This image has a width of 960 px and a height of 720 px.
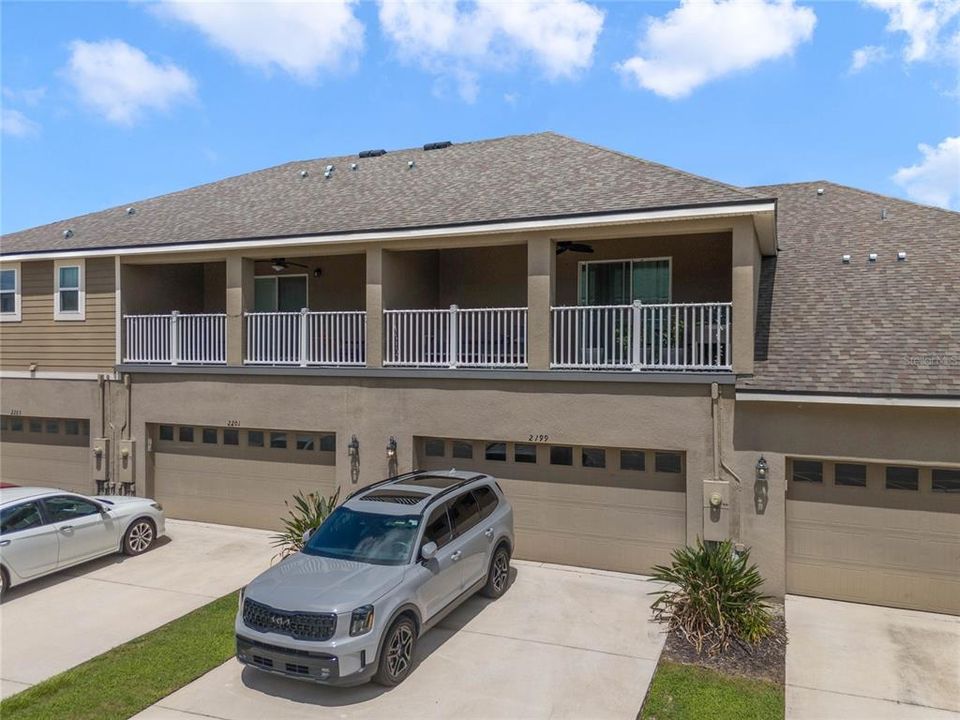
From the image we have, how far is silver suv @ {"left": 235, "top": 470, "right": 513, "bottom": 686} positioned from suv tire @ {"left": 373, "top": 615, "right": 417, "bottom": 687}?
0.01 meters

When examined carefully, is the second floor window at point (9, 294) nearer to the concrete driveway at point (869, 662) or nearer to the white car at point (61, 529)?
the white car at point (61, 529)

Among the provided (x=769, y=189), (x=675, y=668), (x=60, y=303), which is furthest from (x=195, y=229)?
(x=769, y=189)

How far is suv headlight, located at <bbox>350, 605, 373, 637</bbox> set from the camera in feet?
20.8

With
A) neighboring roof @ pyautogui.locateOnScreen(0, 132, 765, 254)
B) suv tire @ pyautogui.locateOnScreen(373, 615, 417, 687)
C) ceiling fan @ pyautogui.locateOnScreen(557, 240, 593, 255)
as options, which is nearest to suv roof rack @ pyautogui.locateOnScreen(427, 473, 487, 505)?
suv tire @ pyautogui.locateOnScreen(373, 615, 417, 687)

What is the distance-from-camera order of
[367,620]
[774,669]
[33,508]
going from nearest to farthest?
[367,620] → [774,669] → [33,508]

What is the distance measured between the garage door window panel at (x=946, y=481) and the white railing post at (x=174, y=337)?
44.0ft

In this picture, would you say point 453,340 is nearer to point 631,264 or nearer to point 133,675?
point 631,264

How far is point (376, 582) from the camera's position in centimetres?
680

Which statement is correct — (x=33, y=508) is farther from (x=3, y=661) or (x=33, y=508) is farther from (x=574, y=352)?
(x=574, y=352)

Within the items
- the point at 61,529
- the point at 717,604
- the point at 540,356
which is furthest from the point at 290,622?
the point at 540,356

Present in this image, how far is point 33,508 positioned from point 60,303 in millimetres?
6542

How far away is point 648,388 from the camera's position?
9.93 meters

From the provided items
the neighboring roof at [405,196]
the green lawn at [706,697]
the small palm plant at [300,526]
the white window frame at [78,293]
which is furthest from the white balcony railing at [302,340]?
the green lawn at [706,697]

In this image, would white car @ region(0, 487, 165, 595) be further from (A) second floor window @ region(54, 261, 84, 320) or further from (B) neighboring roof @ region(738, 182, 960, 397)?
(B) neighboring roof @ region(738, 182, 960, 397)
